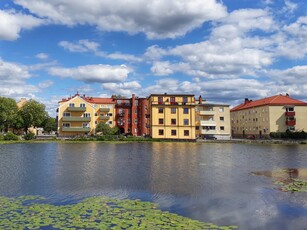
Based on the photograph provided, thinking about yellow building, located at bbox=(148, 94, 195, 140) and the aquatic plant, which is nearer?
the aquatic plant

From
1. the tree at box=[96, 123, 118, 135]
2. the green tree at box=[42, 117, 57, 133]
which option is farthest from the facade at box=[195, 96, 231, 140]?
the green tree at box=[42, 117, 57, 133]

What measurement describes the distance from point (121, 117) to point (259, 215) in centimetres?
9267

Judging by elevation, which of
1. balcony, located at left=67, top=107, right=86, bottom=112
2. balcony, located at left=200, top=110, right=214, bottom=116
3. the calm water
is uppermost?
balcony, located at left=67, top=107, right=86, bottom=112

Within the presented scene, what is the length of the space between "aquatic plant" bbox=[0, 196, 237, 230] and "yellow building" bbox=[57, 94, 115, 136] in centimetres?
8562

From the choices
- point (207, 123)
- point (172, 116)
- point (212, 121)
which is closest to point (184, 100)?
point (172, 116)

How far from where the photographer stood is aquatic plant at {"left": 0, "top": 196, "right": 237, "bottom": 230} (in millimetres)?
11938

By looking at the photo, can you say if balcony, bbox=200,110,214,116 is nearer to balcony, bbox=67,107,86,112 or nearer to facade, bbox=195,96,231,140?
facade, bbox=195,96,231,140

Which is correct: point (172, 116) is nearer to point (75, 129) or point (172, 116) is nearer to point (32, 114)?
point (75, 129)

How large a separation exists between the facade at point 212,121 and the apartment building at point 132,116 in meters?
18.1

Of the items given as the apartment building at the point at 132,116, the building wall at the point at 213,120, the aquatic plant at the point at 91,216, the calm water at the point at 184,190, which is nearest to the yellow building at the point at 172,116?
the building wall at the point at 213,120

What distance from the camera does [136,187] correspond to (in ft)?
68.0

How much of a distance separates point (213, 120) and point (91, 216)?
92.3 m

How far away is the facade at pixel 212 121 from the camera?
102 meters

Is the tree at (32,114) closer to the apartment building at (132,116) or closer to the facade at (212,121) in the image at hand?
the apartment building at (132,116)
